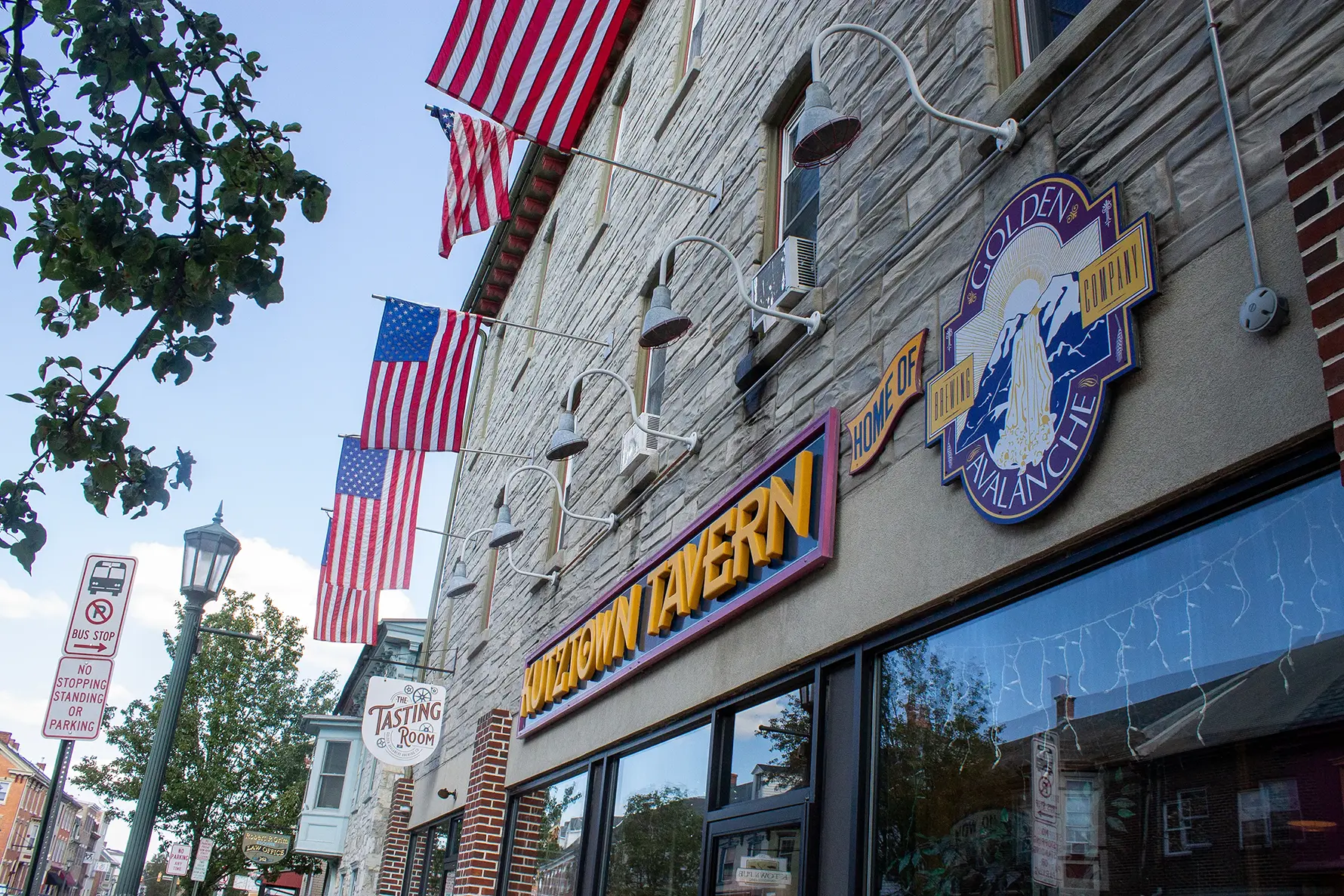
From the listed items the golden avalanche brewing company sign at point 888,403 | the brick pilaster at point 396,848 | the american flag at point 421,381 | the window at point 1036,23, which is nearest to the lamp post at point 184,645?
the american flag at point 421,381

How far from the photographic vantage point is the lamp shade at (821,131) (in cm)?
429

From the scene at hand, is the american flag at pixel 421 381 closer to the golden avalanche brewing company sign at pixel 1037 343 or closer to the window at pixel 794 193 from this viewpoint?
the window at pixel 794 193

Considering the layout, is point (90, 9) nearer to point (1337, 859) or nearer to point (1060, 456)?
point (1060, 456)

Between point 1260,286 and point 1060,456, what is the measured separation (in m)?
0.85

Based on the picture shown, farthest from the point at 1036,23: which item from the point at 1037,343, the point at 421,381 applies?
the point at 421,381

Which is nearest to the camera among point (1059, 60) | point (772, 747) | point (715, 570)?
point (1059, 60)

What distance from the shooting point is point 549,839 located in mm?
8672

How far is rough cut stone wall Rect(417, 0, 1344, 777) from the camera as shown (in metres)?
3.18

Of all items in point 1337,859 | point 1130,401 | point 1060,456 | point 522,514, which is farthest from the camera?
point 522,514

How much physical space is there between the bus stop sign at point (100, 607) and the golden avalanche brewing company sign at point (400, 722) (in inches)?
214

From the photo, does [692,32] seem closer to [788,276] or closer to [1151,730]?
[788,276]

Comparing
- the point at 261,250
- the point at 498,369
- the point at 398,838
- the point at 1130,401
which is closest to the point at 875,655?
the point at 1130,401

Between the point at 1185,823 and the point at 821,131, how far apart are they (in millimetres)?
2825

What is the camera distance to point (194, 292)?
4.18m
